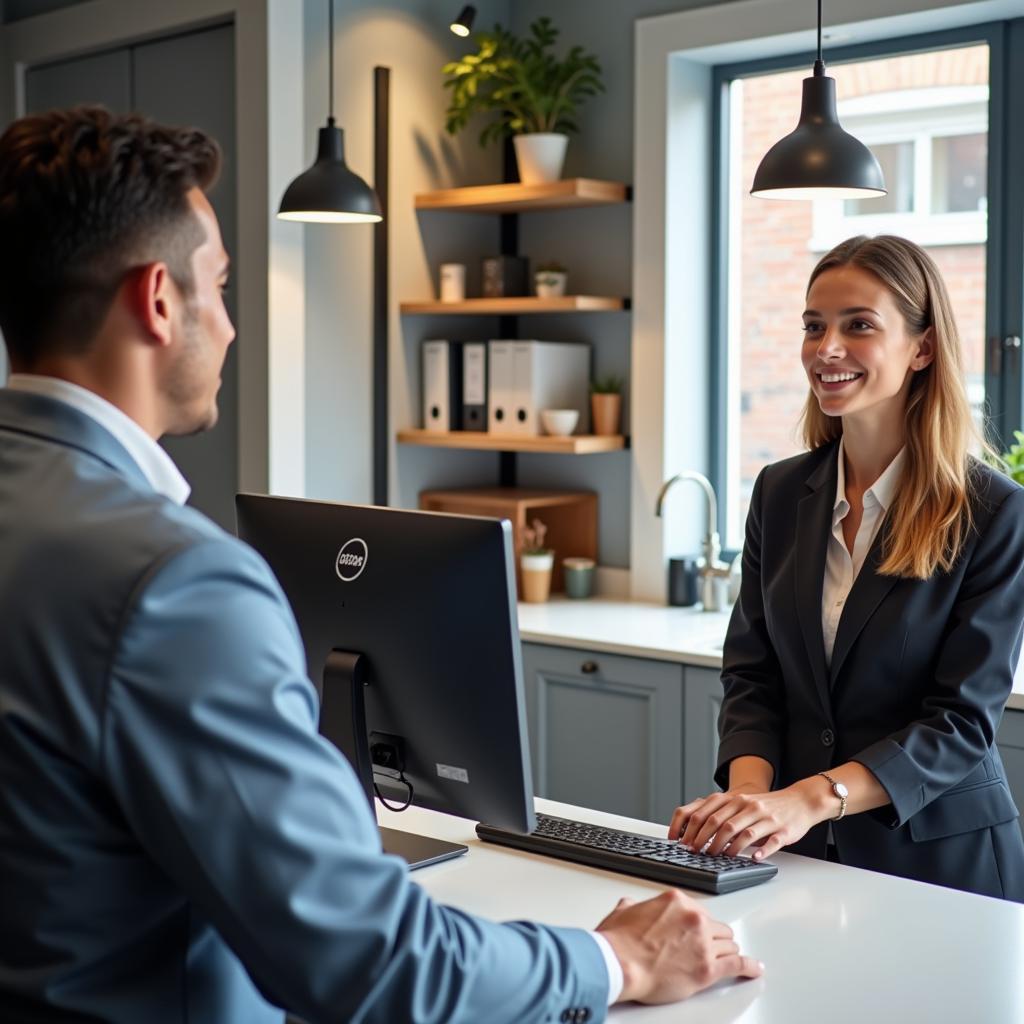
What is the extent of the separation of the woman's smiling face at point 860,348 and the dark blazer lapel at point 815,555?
0.11 metres

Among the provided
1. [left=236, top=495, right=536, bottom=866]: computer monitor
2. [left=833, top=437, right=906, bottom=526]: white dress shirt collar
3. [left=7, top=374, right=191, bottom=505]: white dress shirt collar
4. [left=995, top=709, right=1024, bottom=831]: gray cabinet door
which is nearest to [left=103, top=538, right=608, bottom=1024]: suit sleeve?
[left=7, top=374, right=191, bottom=505]: white dress shirt collar

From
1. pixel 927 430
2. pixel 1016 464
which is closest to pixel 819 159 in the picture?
pixel 927 430

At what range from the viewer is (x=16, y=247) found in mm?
1034

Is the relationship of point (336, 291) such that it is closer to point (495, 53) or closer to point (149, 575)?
point (495, 53)

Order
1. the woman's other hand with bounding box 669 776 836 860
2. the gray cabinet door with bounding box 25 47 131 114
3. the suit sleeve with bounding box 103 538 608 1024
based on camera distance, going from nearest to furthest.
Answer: the suit sleeve with bounding box 103 538 608 1024
the woman's other hand with bounding box 669 776 836 860
the gray cabinet door with bounding box 25 47 131 114

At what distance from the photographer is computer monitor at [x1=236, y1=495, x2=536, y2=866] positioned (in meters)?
1.50

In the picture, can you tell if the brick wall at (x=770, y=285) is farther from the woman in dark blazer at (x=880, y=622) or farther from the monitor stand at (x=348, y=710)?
the monitor stand at (x=348, y=710)

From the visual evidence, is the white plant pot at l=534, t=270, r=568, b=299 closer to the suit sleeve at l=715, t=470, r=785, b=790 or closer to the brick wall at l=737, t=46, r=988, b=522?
the brick wall at l=737, t=46, r=988, b=522

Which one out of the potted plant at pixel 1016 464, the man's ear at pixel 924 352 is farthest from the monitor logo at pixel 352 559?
the potted plant at pixel 1016 464

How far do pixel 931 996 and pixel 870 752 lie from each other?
21.4 inches

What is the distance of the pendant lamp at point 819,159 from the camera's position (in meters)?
2.27

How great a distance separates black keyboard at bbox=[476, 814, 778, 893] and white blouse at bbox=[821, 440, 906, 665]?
0.42 m

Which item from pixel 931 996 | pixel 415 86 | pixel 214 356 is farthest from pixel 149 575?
pixel 415 86

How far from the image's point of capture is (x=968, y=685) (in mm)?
1896
